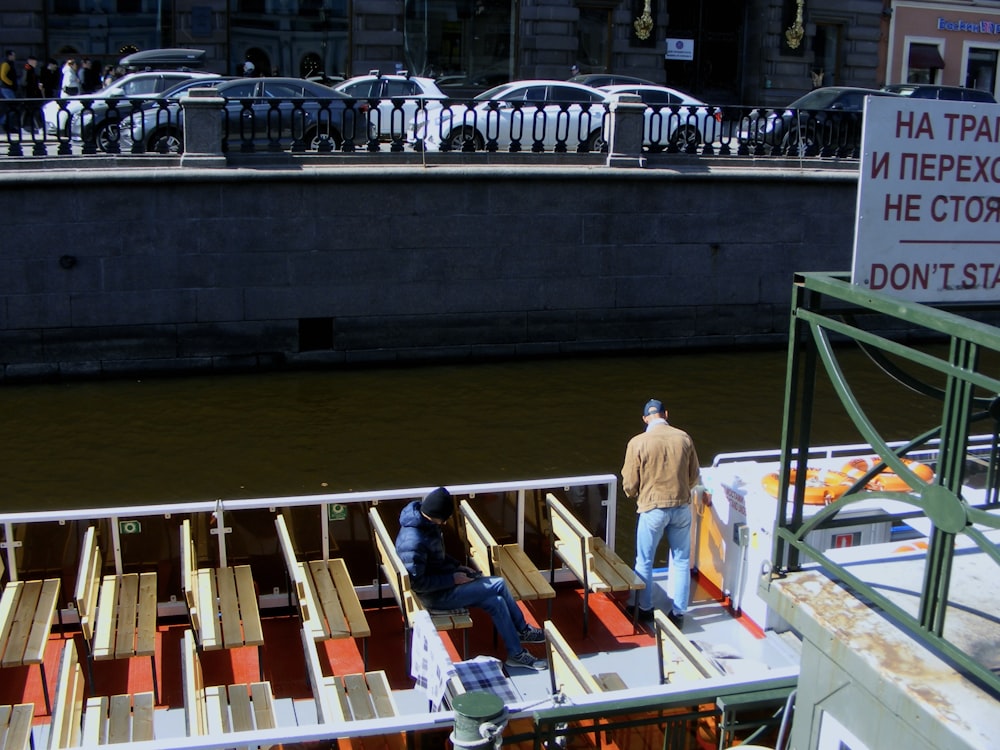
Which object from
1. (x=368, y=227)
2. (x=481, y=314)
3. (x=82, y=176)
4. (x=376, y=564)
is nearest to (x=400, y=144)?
(x=368, y=227)

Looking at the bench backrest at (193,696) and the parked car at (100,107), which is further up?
the parked car at (100,107)

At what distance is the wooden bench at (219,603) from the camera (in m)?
6.57

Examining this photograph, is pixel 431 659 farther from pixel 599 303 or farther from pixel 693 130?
pixel 693 130

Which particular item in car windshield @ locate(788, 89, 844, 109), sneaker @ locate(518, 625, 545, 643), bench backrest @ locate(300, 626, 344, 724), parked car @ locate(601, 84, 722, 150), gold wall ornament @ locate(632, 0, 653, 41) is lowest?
sneaker @ locate(518, 625, 545, 643)

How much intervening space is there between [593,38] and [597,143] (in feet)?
41.3

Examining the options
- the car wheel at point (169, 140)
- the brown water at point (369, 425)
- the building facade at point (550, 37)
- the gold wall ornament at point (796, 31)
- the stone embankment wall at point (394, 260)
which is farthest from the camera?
the gold wall ornament at point (796, 31)

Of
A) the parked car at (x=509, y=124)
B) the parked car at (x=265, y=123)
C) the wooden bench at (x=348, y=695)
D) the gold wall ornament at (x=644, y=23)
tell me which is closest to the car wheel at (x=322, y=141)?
the parked car at (x=265, y=123)

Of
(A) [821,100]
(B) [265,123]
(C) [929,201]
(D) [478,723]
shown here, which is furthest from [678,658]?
(A) [821,100]

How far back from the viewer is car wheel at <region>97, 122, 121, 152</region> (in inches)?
611

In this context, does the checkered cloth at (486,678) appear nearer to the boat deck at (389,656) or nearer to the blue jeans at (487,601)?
the boat deck at (389,656)

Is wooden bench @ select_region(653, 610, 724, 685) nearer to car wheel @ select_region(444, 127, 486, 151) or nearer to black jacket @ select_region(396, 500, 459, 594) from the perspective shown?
black jacket @ select_region(396, 500, 459, 594)

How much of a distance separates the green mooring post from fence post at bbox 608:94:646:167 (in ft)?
45.7

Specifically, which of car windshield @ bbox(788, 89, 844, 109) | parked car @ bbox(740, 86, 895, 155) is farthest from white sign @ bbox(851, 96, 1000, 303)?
car windshield @ bbox(788, 89, 844, 109)

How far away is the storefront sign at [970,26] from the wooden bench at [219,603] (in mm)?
31416
